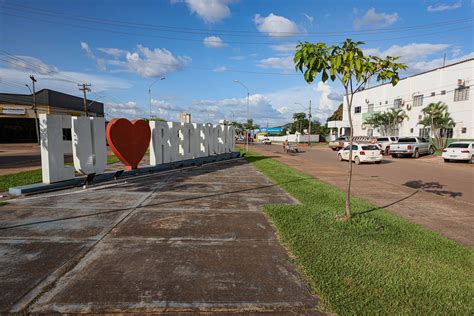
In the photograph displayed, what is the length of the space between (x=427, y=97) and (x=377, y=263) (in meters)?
40.6

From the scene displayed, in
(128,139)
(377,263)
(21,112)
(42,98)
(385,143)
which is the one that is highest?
(42,98)

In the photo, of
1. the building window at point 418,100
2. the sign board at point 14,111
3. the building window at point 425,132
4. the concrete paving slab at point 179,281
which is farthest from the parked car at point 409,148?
the sign board at point 14,111

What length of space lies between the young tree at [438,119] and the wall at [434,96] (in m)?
0.79

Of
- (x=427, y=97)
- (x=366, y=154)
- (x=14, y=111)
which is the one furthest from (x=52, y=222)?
(x=14, y=111)

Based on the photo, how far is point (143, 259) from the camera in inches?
162

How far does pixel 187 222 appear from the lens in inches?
231

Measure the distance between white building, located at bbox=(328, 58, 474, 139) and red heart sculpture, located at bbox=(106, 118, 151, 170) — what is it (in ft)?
113

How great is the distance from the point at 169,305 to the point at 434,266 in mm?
3627

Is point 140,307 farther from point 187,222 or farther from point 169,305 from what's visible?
point 187,222

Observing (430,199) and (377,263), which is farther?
(430,199)

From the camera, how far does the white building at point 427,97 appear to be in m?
31.0

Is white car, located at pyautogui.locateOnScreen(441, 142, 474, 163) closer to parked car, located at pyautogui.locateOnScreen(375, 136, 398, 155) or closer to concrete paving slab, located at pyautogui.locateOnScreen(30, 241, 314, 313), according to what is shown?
parked car, located at pyautogui.locateOnScreen(375, 136, 398, 155)

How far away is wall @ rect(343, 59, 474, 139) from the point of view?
3080 cm

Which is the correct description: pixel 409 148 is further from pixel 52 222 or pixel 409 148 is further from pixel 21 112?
pixel 21 112
